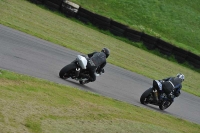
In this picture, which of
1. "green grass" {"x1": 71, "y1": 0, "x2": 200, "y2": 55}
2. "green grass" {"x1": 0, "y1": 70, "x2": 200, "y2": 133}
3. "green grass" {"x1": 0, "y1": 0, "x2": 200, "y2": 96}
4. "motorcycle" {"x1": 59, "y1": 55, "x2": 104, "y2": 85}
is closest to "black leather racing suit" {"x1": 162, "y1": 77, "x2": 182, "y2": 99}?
"green grass" {"x1": 0, "y1": 70, "x2": 200, "y2": 133}

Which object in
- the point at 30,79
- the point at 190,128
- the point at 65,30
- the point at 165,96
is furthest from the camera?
the point at 65,30

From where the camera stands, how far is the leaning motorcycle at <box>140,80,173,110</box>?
17859 mm

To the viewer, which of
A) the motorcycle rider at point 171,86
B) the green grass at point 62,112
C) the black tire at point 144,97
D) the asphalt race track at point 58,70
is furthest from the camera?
the motorcycle rider at point 171,86

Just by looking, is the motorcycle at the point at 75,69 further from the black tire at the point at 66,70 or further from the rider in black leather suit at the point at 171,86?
the rider in black leather suit at the point at 171,86

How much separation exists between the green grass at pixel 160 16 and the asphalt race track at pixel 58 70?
11.5 m

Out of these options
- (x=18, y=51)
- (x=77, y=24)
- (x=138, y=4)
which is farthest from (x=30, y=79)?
(x=138, y=4)

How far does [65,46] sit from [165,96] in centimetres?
601

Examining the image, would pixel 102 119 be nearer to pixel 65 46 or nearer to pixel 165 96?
pixel 165 96

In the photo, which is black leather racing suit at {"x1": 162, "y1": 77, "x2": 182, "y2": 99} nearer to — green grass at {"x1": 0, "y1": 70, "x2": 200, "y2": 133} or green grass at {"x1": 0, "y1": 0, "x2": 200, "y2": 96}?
green grass at {"x1": 0, "y1": 70, "x2": 200, "y2": 133}

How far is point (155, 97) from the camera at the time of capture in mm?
18016

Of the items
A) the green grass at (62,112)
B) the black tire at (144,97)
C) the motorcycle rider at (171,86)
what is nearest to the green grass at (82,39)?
the motorcycle rider at (171,86)

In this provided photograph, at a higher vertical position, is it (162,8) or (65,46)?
(162,8)

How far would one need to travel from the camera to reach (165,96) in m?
18.3

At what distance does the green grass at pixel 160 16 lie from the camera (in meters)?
34.4
